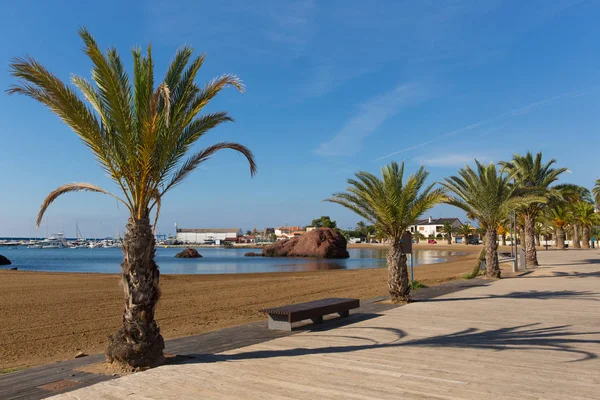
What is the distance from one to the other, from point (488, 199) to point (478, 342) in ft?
48.6

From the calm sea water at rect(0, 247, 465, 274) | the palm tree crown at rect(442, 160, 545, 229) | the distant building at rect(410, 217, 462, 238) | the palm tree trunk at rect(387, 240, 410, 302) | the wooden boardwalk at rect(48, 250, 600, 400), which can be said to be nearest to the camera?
the wooden boardwalk at rect(48, 250, 600, 400)

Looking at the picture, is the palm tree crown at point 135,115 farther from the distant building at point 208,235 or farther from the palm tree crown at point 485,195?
the distant building at point 208,235

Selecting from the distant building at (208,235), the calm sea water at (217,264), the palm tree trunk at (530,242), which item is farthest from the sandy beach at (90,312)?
the distant building at (208,235)

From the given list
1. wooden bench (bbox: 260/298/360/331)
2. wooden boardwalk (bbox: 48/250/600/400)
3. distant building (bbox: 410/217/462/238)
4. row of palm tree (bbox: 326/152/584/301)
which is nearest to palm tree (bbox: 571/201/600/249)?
row of palm tree (bbox: 326/152/584/301)

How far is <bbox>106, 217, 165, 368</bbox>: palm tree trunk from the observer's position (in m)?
6.43

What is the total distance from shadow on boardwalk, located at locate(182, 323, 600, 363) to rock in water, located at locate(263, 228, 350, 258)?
62.5 metres

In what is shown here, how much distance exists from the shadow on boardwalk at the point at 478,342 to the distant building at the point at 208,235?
177 m

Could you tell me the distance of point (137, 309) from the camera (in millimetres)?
→ 6496

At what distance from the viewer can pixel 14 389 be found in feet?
18.3

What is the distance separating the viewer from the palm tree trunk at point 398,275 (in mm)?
13523

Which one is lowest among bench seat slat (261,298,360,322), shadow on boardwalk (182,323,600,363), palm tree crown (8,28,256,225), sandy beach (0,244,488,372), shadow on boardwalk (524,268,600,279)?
sandy beach (0,244,488,372)

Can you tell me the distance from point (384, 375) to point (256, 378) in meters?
1.70

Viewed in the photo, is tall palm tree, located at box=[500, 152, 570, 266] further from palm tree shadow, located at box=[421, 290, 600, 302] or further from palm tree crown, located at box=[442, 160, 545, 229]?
palm tree shadow, located at box=[421, 290, 600, 302]

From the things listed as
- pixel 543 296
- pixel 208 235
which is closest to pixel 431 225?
pixel 208 235
